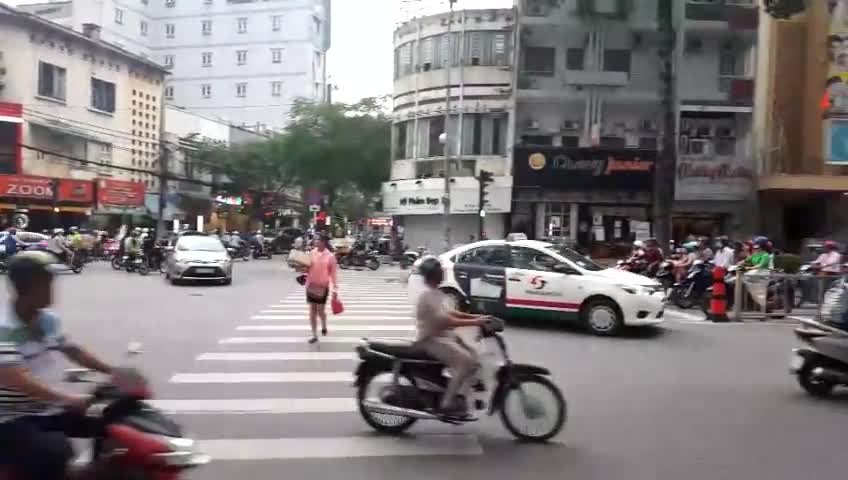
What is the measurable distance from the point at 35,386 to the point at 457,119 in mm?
31265

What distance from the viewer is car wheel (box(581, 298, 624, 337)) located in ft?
41.6

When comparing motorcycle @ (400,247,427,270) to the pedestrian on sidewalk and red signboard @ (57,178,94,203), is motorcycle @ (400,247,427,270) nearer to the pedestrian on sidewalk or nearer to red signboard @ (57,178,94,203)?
red signboard @ (57,178,94,203)

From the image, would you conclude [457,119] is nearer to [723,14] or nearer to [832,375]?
[723,14]

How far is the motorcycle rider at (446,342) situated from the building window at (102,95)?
38142mm

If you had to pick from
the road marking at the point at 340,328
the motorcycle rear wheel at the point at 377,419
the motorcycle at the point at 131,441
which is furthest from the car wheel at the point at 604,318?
the motorcycle at the point at 131,441

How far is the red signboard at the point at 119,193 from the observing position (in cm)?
3931

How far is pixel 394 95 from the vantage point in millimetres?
37625

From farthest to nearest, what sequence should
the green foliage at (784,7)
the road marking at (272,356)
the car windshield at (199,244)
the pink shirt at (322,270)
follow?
the car windshield at (199,244)
the green foliage at (784,7)
the pink shirt at (322,270)
the road marking at (272,356)

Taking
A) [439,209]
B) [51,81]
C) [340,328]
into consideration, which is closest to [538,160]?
[439,209]

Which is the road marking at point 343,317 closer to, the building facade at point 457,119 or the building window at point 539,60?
the building facade at point 457,119

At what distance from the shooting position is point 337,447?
6.15 metres

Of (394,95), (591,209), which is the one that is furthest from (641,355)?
(394,95)

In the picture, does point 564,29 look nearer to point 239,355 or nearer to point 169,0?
point 239,355

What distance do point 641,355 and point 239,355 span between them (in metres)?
5.49
